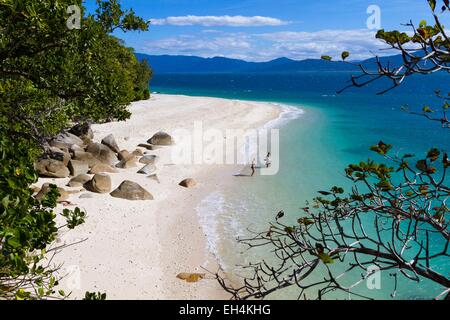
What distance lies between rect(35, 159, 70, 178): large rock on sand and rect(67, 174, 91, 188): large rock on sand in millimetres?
1229

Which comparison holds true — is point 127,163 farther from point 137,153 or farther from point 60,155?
point 60,155

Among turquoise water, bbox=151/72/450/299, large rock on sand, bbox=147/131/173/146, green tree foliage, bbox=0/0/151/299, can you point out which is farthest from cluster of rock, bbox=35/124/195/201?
green tree foliage, bbox=0/0/151/299

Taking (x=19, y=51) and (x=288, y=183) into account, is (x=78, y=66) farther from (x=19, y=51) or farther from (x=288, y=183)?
(x=288, y=183)

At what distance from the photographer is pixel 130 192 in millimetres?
18156

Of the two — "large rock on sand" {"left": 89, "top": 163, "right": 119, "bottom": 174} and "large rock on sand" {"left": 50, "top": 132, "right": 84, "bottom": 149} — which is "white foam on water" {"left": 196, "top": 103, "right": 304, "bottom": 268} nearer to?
"large rock on sand" {"left": 89, "top": 163, "right": 119, "bottom": 174}

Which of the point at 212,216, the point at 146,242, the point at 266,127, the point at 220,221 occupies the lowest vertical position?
the point at 146,242

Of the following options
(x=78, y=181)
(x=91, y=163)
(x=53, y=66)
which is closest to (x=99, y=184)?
(x=78, y=181)

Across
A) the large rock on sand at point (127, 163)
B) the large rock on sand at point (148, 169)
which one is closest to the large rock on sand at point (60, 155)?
the large rock on sand at point (127, 163)

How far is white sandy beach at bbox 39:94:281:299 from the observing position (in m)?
11.5

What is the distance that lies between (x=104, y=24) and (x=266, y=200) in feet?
42.8

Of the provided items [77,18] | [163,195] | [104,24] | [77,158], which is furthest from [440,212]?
[77,158]

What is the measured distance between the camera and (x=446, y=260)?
14445 mm

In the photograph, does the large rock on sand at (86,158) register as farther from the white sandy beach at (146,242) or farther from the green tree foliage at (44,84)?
the green tree foliage at (44,84)

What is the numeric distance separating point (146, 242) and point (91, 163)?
956 centimetres
